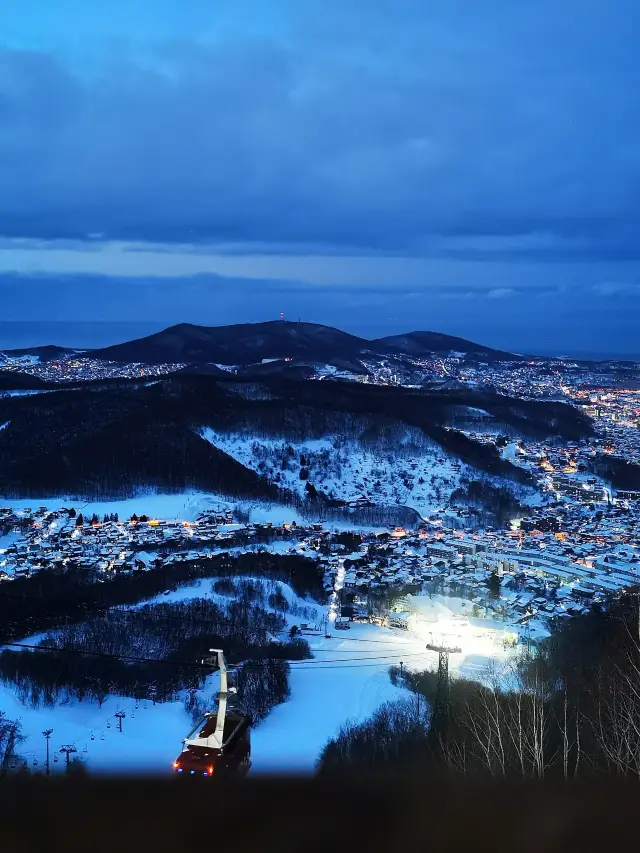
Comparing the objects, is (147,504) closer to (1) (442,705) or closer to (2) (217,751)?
(1) (442,705)

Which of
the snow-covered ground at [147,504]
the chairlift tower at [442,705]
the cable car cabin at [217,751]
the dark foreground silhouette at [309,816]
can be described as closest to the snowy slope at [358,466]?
the snow-covered ground at [147,504]

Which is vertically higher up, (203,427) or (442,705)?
(203,427)

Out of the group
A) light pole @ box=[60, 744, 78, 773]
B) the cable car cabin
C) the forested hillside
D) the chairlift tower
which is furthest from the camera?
the forested hillside

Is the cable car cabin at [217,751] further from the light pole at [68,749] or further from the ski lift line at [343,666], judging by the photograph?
the ski lift line at [343,666]

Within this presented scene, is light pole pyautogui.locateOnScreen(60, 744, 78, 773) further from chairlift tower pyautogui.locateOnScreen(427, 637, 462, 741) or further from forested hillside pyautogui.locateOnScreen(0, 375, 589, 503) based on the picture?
forested hillside pyautogui.locateOnScreen(0, 375, 589, 503)

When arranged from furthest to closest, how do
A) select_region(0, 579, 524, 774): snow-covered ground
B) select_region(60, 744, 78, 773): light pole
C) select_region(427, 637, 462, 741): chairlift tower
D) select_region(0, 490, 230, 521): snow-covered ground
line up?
select_region(0, 490, 230, 521): snow-covered ground → select_region(0, 579, 524, 774): snow-covered ground → select_region(60, 744, 78, 773): light pole → select_region(427, 637, 462, 741): chairlift tower

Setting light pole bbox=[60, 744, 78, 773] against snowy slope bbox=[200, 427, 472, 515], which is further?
snowy slope bbox=[200, 427, 472, 515]

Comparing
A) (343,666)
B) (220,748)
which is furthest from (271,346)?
(220,748)

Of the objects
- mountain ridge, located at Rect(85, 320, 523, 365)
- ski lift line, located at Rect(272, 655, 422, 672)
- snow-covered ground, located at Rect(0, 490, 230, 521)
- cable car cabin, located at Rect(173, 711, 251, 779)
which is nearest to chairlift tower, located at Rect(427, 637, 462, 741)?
ski lift line, located at Rect(272, 655, 422, 672)
